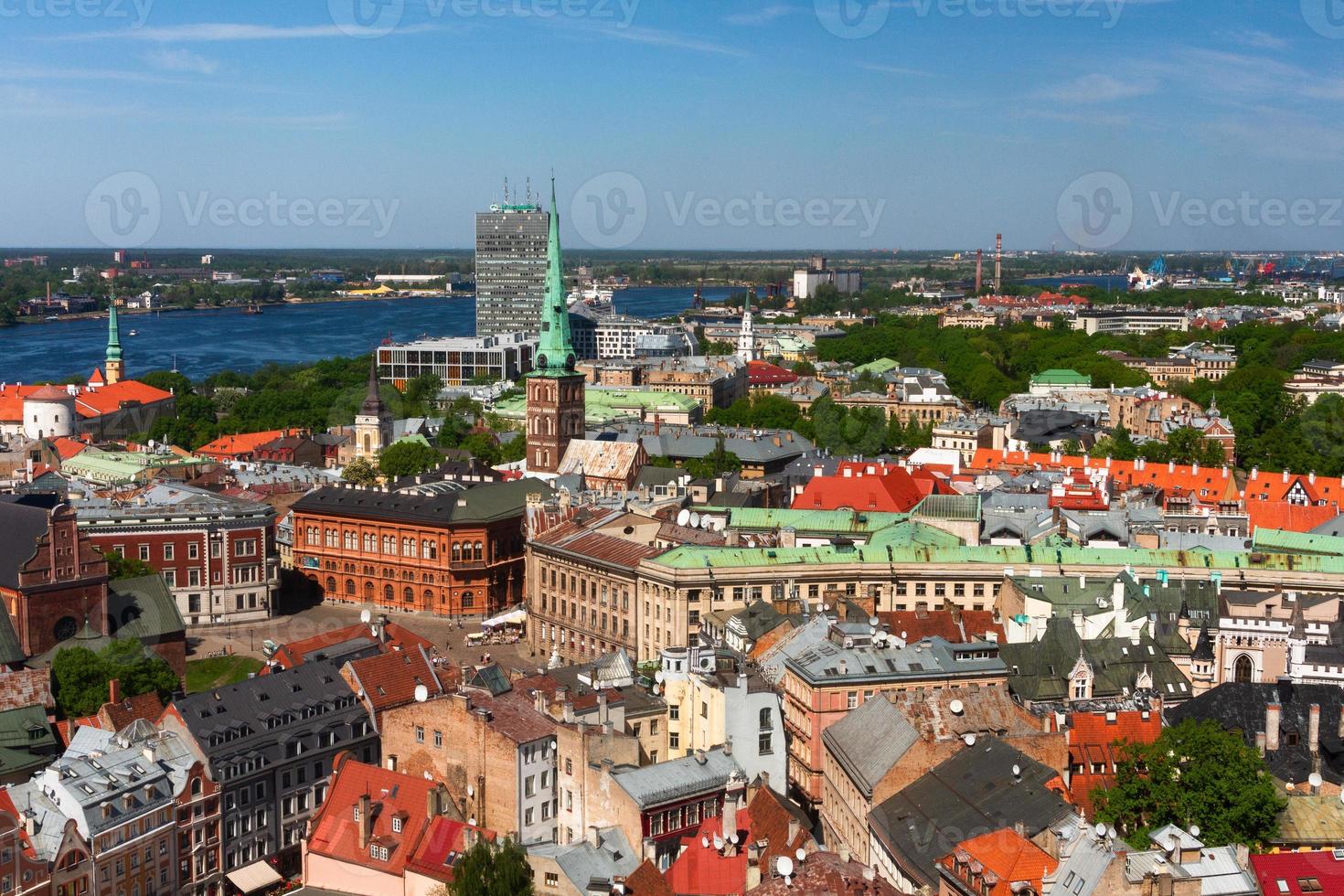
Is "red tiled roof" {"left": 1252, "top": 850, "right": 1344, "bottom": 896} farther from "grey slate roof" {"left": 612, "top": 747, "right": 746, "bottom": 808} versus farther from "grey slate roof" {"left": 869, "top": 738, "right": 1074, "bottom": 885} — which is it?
"grey slate roof" {"left": 612, "top": 747, "right": 746, "bottom": 808}

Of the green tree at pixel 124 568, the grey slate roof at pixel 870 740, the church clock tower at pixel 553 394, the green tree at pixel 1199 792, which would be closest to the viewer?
the green tree at pixel 1199 792

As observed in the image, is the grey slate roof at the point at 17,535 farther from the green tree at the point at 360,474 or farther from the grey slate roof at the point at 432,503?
the green tree at the point at 360,474

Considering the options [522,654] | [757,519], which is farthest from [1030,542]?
[522,654]

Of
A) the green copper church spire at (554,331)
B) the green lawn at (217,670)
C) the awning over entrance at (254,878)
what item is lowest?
the awning over entrance at (254,878)

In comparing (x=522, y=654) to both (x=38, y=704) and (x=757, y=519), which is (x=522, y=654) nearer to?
(x=757, y=519)

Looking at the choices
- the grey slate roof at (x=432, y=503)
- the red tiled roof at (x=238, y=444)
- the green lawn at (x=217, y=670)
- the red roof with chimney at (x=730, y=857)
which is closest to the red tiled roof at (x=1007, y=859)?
the red roof with chimney at (x=730, y=857)

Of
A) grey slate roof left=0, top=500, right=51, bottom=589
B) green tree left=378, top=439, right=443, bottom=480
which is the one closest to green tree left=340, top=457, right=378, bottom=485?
green tree left=378, top=439, right=443, bottom=480
